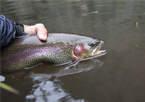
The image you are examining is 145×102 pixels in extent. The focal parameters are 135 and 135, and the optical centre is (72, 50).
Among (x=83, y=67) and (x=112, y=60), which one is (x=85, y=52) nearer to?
(x=83, y=67)

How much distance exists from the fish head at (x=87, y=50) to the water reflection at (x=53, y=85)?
0.40ft

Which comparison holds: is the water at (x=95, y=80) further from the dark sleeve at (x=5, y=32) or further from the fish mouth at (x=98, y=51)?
the dark sleeve at (x=5, y=32)

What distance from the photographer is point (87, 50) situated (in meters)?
2.31

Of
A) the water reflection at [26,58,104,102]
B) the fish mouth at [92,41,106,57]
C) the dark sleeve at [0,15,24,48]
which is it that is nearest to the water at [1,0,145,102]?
the water reflection at [26,58,104,102]

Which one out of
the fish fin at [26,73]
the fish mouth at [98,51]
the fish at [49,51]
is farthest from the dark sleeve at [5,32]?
the fish mouth at [98,51]

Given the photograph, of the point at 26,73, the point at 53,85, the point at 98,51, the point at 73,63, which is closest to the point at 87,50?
the point at 98,51

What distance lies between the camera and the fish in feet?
7.04

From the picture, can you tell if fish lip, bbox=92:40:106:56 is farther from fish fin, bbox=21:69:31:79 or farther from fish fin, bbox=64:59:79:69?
fish fin, bbox=21:69:31:79

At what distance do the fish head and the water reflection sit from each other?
0.12 metres

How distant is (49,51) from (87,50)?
64 cm

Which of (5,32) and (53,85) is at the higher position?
(5,32)

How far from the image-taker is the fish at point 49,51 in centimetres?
215

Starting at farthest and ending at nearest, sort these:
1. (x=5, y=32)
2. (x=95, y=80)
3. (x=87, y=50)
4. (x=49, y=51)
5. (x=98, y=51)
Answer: (x=98, y=51) → (x=87, y=50) → (x=49, y=51) → (x=5, y=32) → (x=95, y=80)

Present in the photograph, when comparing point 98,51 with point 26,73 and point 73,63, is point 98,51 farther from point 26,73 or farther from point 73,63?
point 26,73
